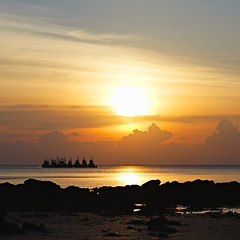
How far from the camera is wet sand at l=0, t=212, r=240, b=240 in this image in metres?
29.9

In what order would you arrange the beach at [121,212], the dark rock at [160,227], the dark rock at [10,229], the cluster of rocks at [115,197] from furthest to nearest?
1. the cluster of rocks at [115,197]
2. the dark rock at [160,227]
3. the beach at [121,212]
4. the dark rock at [10,229]

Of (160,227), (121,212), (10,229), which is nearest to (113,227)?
(160,227)

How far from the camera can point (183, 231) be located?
3241 cm

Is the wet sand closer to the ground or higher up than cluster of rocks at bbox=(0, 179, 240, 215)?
closer to the ground

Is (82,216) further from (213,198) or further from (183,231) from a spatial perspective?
(213,198)

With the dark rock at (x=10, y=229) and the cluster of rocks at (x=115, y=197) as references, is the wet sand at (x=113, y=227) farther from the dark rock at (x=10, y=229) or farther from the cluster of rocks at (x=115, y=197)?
the cluster of rocks at (x=115, y=197)

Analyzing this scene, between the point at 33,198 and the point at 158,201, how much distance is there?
51.2ft

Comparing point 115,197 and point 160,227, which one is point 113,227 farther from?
point 115,197

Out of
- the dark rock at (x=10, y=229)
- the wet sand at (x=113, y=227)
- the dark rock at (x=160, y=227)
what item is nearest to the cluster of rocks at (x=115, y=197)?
the wet sand at (x=113, y=227)

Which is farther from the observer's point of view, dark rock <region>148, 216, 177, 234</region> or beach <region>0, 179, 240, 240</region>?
dark rock <region>148, 216, 177, 234</region>

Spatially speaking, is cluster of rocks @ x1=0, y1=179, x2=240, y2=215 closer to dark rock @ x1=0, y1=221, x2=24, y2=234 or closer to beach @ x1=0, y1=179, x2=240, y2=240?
beach @ x1=0, y1=179, x2=240, y2=240

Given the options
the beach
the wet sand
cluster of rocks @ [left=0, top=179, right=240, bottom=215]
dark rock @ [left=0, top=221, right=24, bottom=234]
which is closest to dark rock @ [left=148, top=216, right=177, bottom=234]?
the beach

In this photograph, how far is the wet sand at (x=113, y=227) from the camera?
29.9 metres

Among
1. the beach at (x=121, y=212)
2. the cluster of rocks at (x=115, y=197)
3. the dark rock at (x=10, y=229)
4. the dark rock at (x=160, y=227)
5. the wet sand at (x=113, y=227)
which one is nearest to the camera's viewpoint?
the dark rock at (x=10, y=229)
